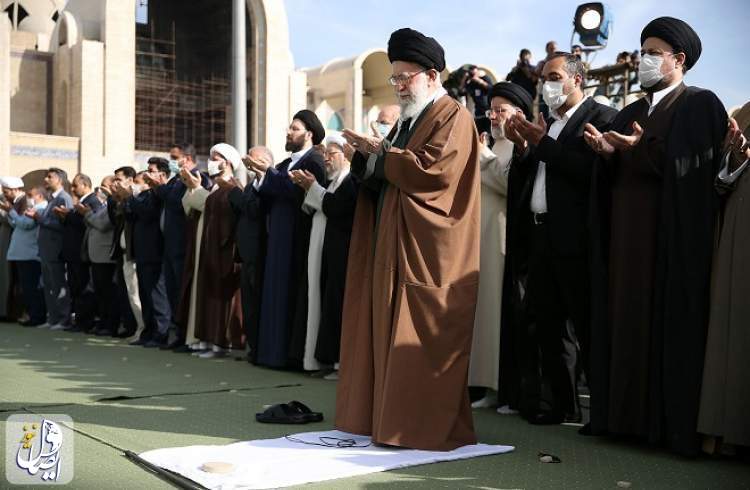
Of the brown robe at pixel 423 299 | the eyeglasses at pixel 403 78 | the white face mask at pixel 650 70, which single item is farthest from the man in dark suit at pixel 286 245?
the white face mask at pixel 650 70

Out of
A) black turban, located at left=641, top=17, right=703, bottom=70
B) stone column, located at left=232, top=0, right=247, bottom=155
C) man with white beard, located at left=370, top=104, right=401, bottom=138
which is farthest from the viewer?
stone column, located at left=232, top=0, right=247, bottom=155

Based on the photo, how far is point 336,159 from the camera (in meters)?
7.48

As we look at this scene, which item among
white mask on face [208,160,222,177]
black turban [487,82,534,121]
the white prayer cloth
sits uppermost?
black turban [487,82,534,121]

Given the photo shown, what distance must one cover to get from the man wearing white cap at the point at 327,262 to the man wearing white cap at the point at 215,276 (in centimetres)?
138

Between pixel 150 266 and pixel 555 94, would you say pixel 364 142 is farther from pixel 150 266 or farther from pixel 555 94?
pixel 150 266

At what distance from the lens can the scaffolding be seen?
30.5m

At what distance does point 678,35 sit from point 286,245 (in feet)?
13.3

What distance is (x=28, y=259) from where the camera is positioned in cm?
1241

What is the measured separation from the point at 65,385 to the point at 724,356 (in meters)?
4.39

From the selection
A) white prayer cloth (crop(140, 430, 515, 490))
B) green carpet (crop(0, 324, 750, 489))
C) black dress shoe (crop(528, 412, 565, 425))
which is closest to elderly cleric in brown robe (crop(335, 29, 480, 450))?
white prayer cloth (crop(140, 430, 515, 490))

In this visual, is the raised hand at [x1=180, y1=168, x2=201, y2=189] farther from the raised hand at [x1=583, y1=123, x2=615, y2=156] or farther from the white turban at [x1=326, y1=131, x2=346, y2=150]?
the raised hand at [x1=583, y1=123, x2=615, y2=156]

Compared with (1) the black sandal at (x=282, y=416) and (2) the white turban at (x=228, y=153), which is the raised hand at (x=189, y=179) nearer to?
(2) the white turban at (x=228, y=153)

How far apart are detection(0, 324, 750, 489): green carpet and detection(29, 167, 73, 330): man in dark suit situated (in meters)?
3.34

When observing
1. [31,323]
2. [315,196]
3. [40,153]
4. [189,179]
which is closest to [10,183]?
[31,323]
